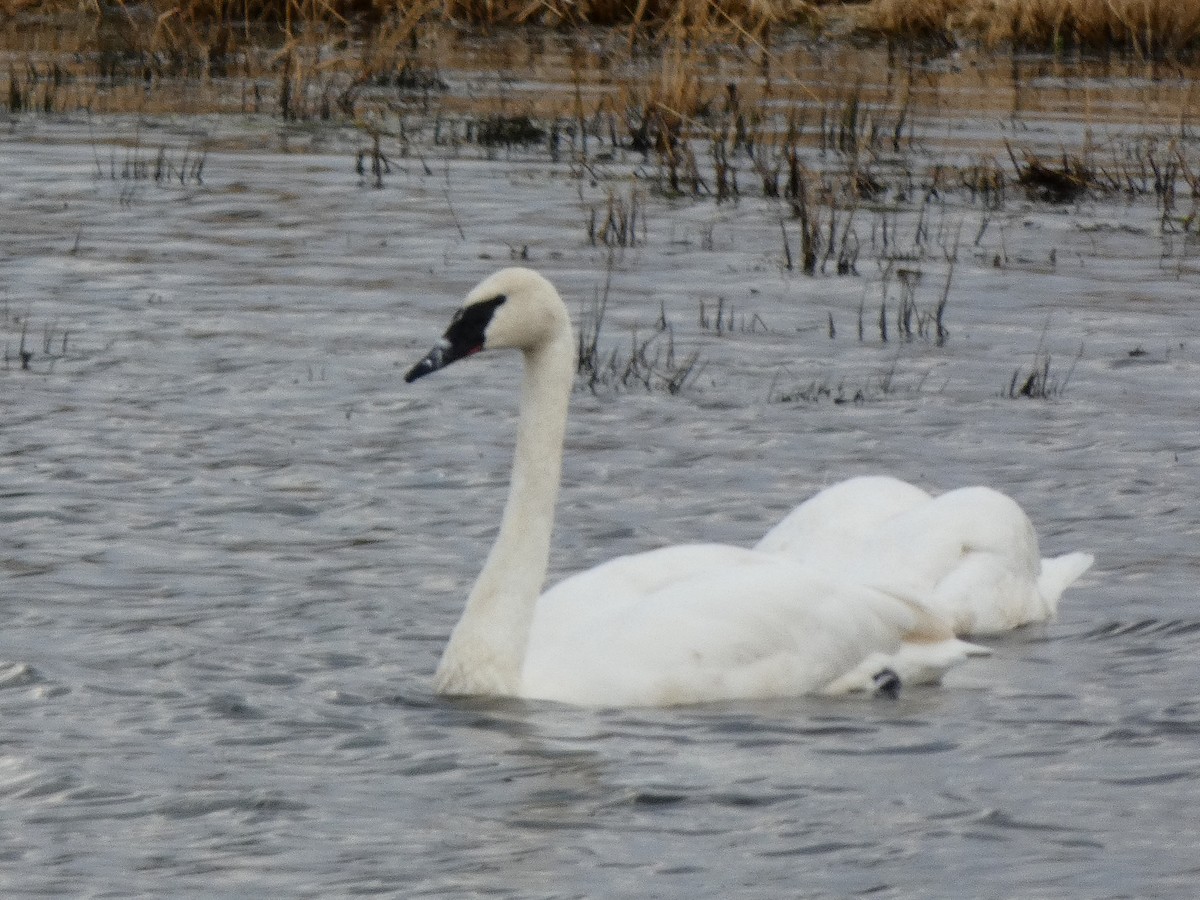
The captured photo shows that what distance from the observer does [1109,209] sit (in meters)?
16.3

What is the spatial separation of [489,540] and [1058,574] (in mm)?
1886

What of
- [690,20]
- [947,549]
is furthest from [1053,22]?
[947,549]

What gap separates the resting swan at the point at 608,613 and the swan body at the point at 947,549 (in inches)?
32.6

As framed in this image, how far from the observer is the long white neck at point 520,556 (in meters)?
6.77

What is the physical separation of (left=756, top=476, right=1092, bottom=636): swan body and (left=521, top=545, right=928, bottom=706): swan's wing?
2.67 feet

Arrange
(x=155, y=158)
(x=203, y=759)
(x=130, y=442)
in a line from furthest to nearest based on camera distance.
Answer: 1. (x=155, y=158)
2. (x=130, y=442)
3. (x=203, y=759)

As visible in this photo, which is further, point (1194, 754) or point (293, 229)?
point (293, 229)

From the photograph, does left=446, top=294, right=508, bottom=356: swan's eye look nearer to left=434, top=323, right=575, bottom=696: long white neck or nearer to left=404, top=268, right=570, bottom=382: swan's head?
left=404, top=268, right=570, bottom=382: swan's head

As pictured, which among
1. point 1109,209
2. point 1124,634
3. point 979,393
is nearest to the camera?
point 1124,634

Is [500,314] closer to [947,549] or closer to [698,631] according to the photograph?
[698,631]

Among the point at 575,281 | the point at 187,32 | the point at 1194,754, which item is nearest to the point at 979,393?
the point at 575,281

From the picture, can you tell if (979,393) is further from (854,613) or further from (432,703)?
(432,703)

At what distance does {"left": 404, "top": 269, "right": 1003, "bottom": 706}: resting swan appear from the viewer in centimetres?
677

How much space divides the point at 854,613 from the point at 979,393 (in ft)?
13.2
